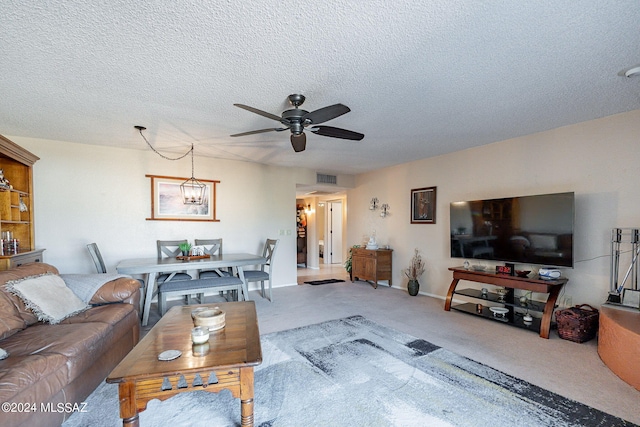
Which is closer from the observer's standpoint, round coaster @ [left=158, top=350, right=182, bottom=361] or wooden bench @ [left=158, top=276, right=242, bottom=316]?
round coaster @ [left=158, top=350, right=182, bottom=361]

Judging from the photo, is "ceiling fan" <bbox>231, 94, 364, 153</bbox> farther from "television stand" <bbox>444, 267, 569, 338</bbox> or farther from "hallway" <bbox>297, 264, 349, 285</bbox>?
"hallway" <bbox>297, 264, 349, 285</bbox>

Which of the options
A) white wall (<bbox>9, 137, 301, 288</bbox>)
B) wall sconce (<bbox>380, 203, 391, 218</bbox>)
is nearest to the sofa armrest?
white wall (<bbox>9, 137, 301, 288</bbox>)

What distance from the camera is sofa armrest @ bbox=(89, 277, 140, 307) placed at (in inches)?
105

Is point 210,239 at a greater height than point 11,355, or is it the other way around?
point 210,239

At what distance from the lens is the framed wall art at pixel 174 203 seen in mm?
4668

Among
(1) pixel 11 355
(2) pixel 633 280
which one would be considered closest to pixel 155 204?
(1) pixel 11 355

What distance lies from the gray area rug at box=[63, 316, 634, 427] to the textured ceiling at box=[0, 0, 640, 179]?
2341 millimetres

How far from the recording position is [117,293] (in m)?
2.70

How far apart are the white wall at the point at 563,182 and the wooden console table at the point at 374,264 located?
1.12 ft

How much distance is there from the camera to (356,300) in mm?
4660

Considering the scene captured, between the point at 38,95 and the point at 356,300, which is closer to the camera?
the point at 38,95

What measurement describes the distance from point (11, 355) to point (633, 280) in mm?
5134

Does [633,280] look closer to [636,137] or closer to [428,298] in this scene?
[636,137]

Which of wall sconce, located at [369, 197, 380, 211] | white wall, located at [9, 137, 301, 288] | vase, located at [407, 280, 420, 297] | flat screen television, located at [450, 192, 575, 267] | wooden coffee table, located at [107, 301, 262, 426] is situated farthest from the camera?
wall sconce, located at [369, 197, 380, 211]
